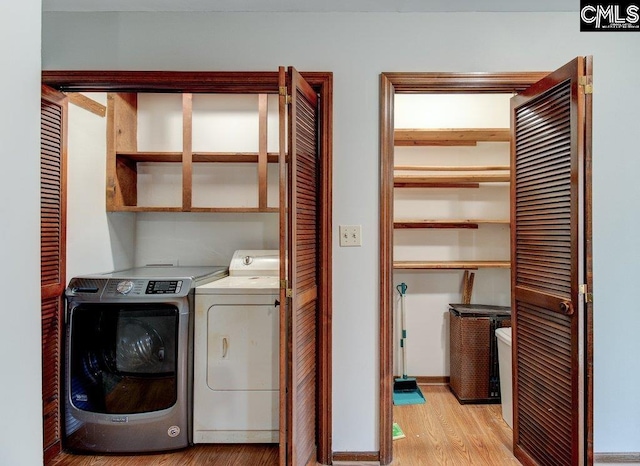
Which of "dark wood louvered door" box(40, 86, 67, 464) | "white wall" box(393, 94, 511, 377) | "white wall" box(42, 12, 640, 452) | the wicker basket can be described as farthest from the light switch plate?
"dark wood louvered door" box(40, 86, 67, 464)

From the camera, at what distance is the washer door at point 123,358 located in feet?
7.05

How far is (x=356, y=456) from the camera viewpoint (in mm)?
2008

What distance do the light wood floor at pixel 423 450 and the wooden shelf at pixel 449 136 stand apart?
6.41ft

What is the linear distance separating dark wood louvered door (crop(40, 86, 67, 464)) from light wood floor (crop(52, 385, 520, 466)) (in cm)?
28

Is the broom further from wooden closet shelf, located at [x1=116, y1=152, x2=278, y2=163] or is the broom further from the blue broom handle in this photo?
wooden closet shelf, located at [x1=116, y1=152, x2=278, y2=163]

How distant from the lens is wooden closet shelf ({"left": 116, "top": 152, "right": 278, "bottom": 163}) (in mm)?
2727

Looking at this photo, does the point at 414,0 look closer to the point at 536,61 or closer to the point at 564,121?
the point at 536,61

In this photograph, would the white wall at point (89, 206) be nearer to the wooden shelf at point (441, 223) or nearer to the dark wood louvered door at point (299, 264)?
the dark wood louvered door at point (299, 264)

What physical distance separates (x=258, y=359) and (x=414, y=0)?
206 centimetres

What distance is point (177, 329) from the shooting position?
2150 mm

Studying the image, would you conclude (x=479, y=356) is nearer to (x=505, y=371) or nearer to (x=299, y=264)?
(x=505, y=371)

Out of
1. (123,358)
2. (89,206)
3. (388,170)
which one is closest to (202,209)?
(89,206)
